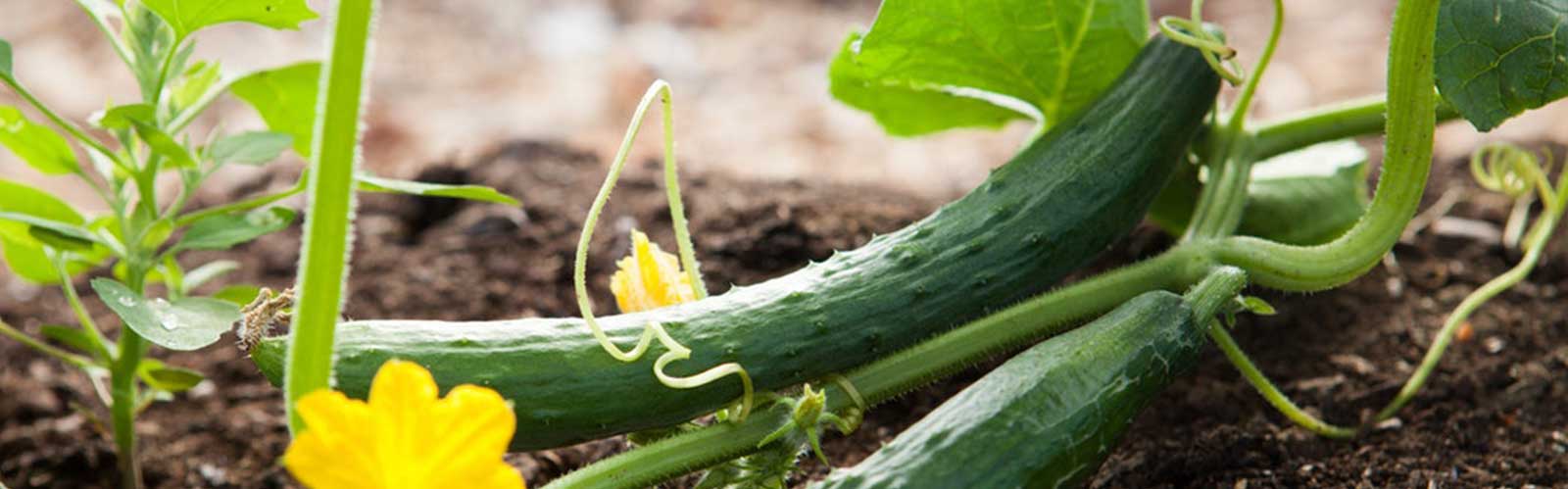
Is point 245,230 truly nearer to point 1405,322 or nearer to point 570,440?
point 570,440

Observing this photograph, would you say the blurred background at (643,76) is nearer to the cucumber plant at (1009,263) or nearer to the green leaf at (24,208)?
the cucumber plant at (1009,263)

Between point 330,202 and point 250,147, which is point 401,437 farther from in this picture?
point 250,147

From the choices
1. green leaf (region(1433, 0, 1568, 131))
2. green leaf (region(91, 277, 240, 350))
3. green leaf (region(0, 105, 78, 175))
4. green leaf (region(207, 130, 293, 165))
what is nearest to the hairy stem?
green leaf (region(91, 277, 240, 350))

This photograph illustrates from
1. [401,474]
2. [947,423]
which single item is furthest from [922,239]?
[401,474]

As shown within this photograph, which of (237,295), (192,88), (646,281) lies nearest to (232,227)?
(237,295)

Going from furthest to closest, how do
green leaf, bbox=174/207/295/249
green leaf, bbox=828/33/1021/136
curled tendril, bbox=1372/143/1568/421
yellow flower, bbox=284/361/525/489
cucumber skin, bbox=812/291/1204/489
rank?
green leaf, bbox=828/33/1021/136 < curled tendril, bbox=1372/143/1568/421 < green leaf, bbox=174/207/295/249 < cucumber skin, bbox=812/291/1204/489 < yellow flower, bbox=284/361/525/489

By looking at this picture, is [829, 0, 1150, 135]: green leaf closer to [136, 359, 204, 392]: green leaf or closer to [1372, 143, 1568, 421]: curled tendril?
[1372, 143, 1568, 421]: curled tendril
